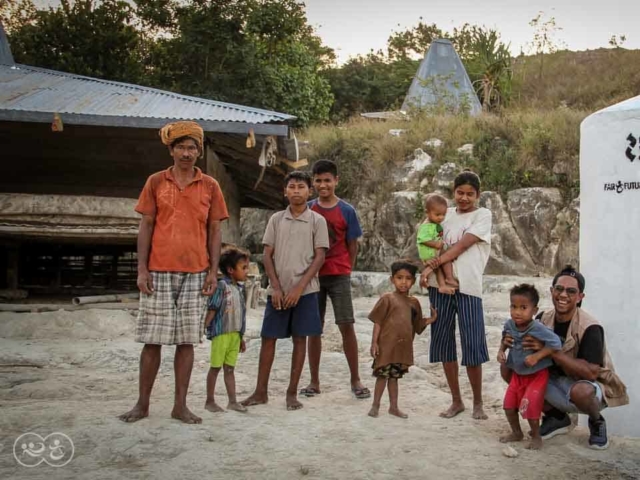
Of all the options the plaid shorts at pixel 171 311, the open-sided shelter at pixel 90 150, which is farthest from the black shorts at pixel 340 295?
the open-sided shelter at pixel 90 150

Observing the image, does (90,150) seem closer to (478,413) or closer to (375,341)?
(375,341)

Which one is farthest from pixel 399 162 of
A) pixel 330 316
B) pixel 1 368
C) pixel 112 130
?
pixel 1 368

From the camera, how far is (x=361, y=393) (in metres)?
4.55

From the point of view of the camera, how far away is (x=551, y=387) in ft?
12.0

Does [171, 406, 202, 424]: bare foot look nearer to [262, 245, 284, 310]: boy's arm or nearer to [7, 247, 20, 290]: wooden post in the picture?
[262, 245, 284, 310]: boy's arm

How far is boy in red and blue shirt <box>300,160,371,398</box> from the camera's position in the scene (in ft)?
15.0

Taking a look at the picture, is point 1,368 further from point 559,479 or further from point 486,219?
point 559,479

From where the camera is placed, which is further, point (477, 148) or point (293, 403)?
point (477, 148)

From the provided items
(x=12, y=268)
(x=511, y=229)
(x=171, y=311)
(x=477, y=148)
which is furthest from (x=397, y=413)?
(x=477, y=148)

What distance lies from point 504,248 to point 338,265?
348 inches

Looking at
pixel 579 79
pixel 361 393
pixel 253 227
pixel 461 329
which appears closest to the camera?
pixel 461 329

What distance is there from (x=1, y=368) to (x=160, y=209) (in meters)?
2.76

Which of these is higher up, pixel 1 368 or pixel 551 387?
pixel 551 387

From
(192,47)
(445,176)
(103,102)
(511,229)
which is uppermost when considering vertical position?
(192,47)
